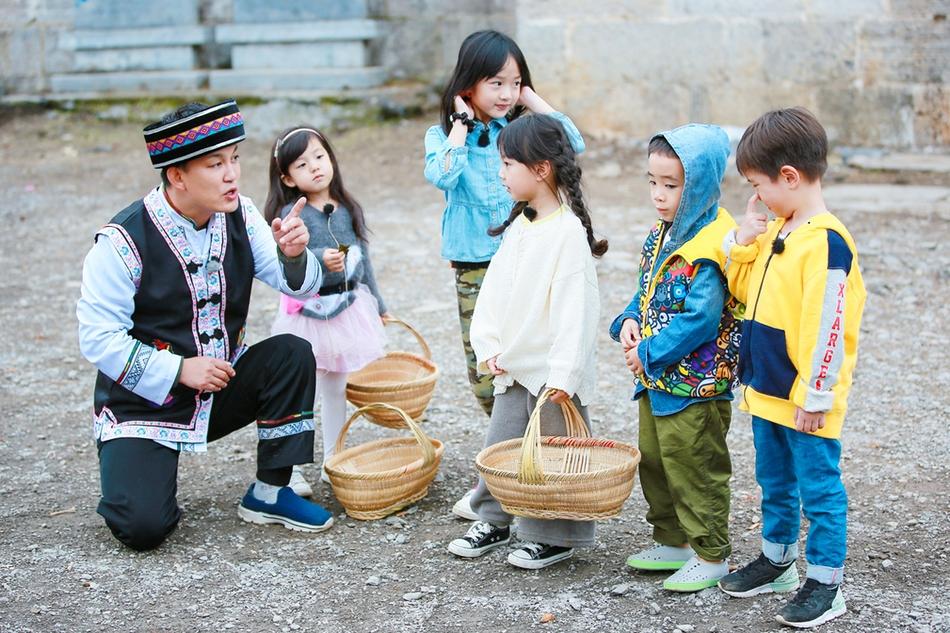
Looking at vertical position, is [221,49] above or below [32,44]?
below

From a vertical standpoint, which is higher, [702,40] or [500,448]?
[702,40]

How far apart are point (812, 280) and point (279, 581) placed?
73.7 inches

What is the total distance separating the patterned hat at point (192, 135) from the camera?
3.68 meters

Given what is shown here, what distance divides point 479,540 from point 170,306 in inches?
51.6

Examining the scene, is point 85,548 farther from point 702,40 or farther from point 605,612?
point 702,40

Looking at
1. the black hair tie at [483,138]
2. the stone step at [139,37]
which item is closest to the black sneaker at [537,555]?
the black hair tie at [483,138]

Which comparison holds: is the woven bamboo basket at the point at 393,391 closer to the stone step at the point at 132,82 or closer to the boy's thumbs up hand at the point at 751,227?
the boy's thumbs up hand at the point at 751,227

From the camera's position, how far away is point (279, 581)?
11.6ft

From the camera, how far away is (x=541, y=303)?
346 cm

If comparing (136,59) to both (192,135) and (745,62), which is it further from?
(192,135)

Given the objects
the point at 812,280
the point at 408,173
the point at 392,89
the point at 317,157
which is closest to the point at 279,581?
the point at 317,157

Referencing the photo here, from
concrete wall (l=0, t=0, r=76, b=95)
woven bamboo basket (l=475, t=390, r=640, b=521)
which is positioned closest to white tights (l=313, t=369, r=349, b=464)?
woven bamboo basket (l=475, t=390, r=640, b=521)

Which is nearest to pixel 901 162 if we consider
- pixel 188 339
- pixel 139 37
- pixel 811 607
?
pixel 811 607

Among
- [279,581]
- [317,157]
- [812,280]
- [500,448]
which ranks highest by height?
[317,157]
